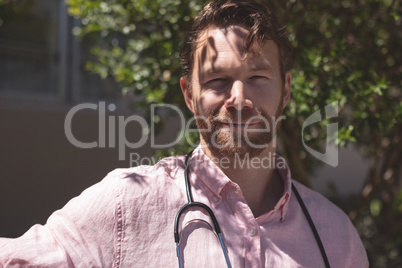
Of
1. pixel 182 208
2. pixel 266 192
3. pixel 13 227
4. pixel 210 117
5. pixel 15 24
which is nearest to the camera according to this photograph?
pixel 182 208

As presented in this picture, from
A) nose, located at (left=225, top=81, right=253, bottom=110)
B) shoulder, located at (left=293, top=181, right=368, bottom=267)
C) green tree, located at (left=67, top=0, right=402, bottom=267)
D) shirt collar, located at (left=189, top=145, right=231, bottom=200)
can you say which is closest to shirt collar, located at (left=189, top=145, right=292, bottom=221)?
shirt collar, located at (left=189, top=145, right=231, bottom=200)

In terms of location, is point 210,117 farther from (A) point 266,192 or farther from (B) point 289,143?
(B) point 289,143

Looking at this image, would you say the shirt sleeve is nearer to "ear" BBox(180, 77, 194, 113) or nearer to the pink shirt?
the pink shirt

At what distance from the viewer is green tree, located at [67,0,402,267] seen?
2.88 metres

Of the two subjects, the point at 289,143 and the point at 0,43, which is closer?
the point at 289,143

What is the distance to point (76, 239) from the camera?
171 centimetres

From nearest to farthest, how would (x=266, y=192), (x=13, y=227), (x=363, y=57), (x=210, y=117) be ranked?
(x=210, y=117) → (x=266, y=192) → (x=363, y=57) → (x=13, y=227)

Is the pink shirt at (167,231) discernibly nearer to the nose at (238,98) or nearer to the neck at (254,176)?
the neck at (254,176)

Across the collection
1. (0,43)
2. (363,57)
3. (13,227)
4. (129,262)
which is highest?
(0,43)

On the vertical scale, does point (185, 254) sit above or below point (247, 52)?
below

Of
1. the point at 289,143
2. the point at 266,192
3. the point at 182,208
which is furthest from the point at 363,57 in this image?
the point at 182,208

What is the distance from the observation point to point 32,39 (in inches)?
245

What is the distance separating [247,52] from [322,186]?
8.19 meters

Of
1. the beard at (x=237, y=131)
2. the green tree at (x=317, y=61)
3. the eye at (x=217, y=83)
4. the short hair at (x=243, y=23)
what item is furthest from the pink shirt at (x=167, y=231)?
the green tree at (x=317, y=61)
